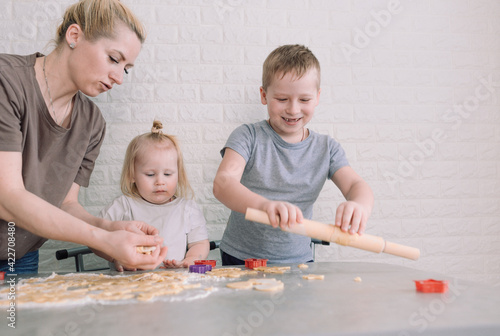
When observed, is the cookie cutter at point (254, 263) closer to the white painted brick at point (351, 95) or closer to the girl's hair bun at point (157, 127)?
the girl's hair bun at point (157, 127)

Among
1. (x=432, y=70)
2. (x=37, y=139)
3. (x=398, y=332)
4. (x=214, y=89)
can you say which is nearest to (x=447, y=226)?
(x=432, y=70)

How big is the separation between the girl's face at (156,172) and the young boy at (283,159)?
1.04 feet

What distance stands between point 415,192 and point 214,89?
1163mm

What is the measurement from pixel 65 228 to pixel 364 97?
5.36 ft

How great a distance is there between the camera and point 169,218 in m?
1.89

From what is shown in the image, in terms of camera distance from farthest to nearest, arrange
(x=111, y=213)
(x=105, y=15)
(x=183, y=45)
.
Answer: (x=183, y=45)
(x=111, y=213)
(x=105, y=15)

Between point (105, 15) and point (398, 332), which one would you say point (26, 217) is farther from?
point (398, 332)

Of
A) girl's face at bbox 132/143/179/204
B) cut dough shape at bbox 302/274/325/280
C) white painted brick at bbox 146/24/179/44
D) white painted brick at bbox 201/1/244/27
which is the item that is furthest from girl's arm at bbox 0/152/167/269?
white painted brick at bbox 201/1/244/27

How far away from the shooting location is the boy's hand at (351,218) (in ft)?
3.70

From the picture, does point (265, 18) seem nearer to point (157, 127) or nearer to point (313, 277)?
point (157, 127)

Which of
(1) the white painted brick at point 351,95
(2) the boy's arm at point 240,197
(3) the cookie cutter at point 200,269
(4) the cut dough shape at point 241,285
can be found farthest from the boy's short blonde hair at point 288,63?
(4) the cut dough shape at point 241,285

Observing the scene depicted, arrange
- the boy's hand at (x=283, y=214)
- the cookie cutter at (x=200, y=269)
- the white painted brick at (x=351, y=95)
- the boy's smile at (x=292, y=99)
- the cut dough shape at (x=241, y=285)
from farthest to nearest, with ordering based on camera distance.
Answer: the white painted brick at (x=351, y=95)
the boy's smile at (x=292, y=99)
the cookie cutter at (x=200, y=269)
the boy's hand at (x=283, y=214)
the cut dough shape at (x=241, y=285)

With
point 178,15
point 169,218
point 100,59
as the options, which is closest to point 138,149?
point 169,218

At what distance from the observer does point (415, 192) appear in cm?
228
